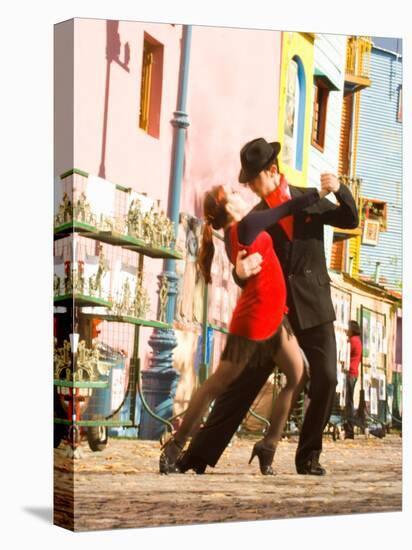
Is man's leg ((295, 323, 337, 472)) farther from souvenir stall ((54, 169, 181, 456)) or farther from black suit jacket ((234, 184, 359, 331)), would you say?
souvenir stall ((54, 169, 181, 456))

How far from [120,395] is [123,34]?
2.75 meters

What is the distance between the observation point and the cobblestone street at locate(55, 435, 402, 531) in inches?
549

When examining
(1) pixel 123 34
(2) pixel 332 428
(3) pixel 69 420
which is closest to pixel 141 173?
(1) pixel 123 34

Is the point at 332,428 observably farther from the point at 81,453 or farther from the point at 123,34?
the point at 123,34

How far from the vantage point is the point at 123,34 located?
14031 millimetres

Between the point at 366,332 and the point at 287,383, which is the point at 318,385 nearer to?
the point at 287,383

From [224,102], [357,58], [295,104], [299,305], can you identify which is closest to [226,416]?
[299,305]

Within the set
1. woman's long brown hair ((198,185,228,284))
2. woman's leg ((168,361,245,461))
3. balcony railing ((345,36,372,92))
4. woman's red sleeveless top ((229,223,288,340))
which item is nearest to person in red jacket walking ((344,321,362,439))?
woman's red sleeveless top ((229,223,288,340))

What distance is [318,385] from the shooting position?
1534 cm

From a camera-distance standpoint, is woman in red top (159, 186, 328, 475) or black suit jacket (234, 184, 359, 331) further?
black suit jacket (234, 184, 359, 331)

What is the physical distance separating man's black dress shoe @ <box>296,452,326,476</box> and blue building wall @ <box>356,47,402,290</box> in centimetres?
169

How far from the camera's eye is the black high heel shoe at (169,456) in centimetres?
1436

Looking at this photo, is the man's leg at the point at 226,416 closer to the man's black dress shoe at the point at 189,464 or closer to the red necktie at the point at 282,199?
the man's black dress shoe at the point at 189,464

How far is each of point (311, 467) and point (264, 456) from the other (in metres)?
0.54
